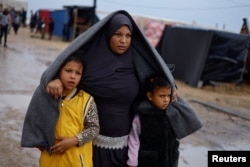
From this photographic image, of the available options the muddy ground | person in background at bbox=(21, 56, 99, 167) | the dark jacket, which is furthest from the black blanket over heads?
the muddy ground

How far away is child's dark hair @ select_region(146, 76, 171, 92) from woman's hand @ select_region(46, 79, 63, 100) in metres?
0.58

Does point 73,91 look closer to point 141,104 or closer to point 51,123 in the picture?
point 51,123

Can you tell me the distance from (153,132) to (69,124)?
56 cm

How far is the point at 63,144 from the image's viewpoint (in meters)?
2.10

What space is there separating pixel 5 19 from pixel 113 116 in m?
14.5

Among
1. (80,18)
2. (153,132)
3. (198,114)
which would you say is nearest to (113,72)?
(153,132)

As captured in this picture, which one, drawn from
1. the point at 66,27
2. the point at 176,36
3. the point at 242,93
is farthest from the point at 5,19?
the point at 66,27

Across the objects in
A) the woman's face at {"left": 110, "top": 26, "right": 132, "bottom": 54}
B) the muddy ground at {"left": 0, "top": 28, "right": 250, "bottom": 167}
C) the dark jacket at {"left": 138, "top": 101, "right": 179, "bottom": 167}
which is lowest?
the muddy ground at {"left": 0, "top": 28, "right": 250, "bottom": 167}

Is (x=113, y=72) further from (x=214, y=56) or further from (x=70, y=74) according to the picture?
(x=214, y=56)

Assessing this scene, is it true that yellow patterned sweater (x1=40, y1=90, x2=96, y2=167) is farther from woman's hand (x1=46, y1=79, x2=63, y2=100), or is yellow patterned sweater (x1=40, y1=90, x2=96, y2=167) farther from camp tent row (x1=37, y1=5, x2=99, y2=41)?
camp tent row (x1=37, y1=5, x2=99, y2=41)

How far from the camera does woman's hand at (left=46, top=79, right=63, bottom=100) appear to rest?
2.08 meters

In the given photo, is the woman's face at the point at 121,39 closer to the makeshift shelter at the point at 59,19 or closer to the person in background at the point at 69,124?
the person in background at the point at 69,124

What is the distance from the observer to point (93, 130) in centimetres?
218

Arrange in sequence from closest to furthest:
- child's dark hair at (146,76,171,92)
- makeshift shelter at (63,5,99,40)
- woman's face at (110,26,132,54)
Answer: woman's face at (110,26,132,54) → child's dark hair at (146,76,171,92) → makeshift shelter at (63,5,99,40)
